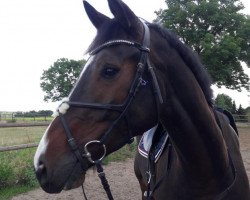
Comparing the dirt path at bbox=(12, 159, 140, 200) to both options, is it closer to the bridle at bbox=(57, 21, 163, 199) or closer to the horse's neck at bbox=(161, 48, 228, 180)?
the horse's neck at bbox=(161, 48, 228, 180)

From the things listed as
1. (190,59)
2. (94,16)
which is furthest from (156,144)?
(94,16)

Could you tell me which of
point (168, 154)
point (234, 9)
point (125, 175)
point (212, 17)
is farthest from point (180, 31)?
point (168, 154)

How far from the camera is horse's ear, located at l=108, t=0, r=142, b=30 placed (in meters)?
2.07

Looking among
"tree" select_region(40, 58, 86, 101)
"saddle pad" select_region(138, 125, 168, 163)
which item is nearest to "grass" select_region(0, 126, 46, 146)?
"saddle pad" select_region(138, 125, 168, 163)

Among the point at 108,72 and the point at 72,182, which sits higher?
the point at 108,72

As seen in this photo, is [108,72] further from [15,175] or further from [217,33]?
[217,33]

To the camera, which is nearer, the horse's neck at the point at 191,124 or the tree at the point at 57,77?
the horse's neck at the point at 191,124

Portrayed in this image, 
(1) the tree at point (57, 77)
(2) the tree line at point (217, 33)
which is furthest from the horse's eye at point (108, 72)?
(1) the tree at point (57, 77)

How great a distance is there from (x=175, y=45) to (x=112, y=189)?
5.37m

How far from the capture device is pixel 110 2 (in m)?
2.08

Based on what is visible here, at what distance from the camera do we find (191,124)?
96.3 inches

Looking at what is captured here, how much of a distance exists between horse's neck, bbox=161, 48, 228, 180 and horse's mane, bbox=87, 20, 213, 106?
7 centimetres

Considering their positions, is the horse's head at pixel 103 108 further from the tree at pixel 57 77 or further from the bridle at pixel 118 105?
the tree at pixel 57 77

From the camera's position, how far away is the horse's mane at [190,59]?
7.95 ft
